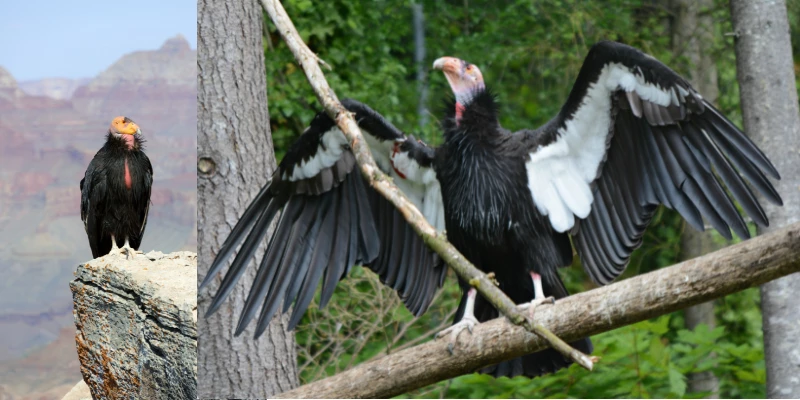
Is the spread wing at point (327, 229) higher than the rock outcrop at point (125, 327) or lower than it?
higher

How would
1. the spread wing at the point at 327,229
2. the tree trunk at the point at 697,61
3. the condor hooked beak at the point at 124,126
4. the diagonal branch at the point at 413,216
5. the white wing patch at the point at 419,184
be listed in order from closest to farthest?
the diagonal branch at the point at 413,216
the condor hooked beak at the point at 124,126
the spread wing at the point at 327,229
the white wing patch at the point at 419,184
the tree trunk at the point at 697,61

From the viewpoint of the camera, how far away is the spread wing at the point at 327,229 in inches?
95.4

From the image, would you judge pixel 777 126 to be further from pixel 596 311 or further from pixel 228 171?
pixel 228 171

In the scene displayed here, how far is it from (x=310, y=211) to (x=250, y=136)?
34cm

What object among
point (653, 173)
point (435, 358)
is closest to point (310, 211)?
point (435, 358)

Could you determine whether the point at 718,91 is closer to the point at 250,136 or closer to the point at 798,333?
the point at 798,333

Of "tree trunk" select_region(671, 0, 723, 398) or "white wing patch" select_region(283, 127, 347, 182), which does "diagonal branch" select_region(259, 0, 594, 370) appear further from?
"tree trunk" select_region(671, 0, 723, 398)

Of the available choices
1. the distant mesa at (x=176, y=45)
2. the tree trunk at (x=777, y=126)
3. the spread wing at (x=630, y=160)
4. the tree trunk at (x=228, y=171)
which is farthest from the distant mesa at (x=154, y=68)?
the tree trunk at (x=777, y=126)

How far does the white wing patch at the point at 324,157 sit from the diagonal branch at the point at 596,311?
2.38 ft

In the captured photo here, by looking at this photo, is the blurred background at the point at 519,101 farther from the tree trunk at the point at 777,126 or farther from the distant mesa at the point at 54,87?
the distant mesa at the point at 54,87

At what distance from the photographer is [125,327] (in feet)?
6.63

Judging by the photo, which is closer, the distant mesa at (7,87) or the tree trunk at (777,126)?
the distant mesa at (7,87)

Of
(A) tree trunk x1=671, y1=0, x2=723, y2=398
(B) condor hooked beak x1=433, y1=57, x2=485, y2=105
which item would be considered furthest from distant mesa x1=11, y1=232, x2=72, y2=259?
(A) tree trunk x1=671, y1=0, x2=723, y2=398

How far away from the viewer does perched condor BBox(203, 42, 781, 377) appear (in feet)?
7.43
